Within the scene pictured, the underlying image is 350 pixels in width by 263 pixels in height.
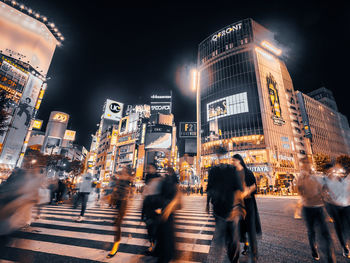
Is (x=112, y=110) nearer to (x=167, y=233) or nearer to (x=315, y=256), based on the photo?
(x=167, y=233)

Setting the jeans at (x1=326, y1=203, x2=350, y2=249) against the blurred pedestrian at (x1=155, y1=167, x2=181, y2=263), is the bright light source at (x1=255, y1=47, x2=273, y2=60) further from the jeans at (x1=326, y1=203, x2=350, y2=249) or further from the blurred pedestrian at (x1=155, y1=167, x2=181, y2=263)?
the blurred pedestrian at (x1=155, y1=167, x2=181, y2=263)

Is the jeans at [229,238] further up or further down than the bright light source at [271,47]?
further down

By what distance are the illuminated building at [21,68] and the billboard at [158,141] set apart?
3542 centimetres

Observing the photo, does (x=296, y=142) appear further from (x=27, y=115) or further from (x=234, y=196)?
(x=27, y=115)

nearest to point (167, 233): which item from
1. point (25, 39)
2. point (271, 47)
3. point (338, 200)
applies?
point (338, 200)

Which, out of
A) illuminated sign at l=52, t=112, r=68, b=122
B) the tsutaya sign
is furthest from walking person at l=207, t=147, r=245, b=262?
illuminated sign at l=52, t=112, r=68, b=122

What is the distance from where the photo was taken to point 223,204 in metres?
2.60

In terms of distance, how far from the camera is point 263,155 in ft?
137

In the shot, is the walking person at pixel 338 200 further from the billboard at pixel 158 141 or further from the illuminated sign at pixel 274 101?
the billboard at pixel 158 141

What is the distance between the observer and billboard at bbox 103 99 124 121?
3078 inches

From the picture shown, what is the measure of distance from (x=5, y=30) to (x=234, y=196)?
74624 mm

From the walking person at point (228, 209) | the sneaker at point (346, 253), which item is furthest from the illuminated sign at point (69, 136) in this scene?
the sneaker at point (346, 253)

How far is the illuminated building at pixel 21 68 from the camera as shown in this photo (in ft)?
148

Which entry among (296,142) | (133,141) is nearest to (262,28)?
(296,142)
